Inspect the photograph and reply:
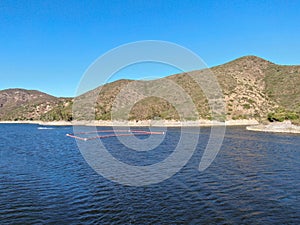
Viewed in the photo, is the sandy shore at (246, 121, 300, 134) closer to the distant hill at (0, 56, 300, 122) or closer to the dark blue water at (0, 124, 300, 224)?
the distant hill at (0, 56, 300, 122)

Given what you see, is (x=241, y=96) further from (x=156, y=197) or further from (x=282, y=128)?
(x=156, y=197)

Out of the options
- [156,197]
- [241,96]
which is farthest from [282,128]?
[156,197]

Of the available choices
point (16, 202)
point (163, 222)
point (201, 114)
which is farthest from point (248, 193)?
point (201, 114)

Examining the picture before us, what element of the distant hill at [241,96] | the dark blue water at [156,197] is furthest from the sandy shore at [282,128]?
the dark blue water at [156,197]

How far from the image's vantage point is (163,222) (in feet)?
48.5

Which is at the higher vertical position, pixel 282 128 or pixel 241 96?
pixel 241 96

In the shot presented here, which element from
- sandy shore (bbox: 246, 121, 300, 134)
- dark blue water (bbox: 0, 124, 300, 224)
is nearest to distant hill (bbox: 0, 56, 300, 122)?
sandy shore (bbox: 246, 121, 300, 134)

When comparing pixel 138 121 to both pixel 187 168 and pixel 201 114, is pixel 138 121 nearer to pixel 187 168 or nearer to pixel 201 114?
pixel 201 114

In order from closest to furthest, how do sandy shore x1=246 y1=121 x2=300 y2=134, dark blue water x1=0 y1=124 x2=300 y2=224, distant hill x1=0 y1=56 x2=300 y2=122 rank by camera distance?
dark blue water x1=0 y1=124 x2=300 y2=224, sandy shore x1=246 y1=121 x2=300 y2=134, distant hill x1=0 y1=56 x2=300 y2=122

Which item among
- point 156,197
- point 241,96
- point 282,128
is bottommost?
point 156,197

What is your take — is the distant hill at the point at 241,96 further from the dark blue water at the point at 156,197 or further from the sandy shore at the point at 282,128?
the dark blue water at the point at 156,197

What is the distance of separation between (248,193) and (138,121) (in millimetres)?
133299

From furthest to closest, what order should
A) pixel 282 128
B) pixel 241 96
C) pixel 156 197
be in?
pixel 241 96
pixel 282 128
pixel 156 197

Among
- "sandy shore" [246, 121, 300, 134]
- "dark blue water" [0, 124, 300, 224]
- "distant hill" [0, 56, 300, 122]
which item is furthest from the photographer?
"distant hill" [0, 56, 300, 122]
